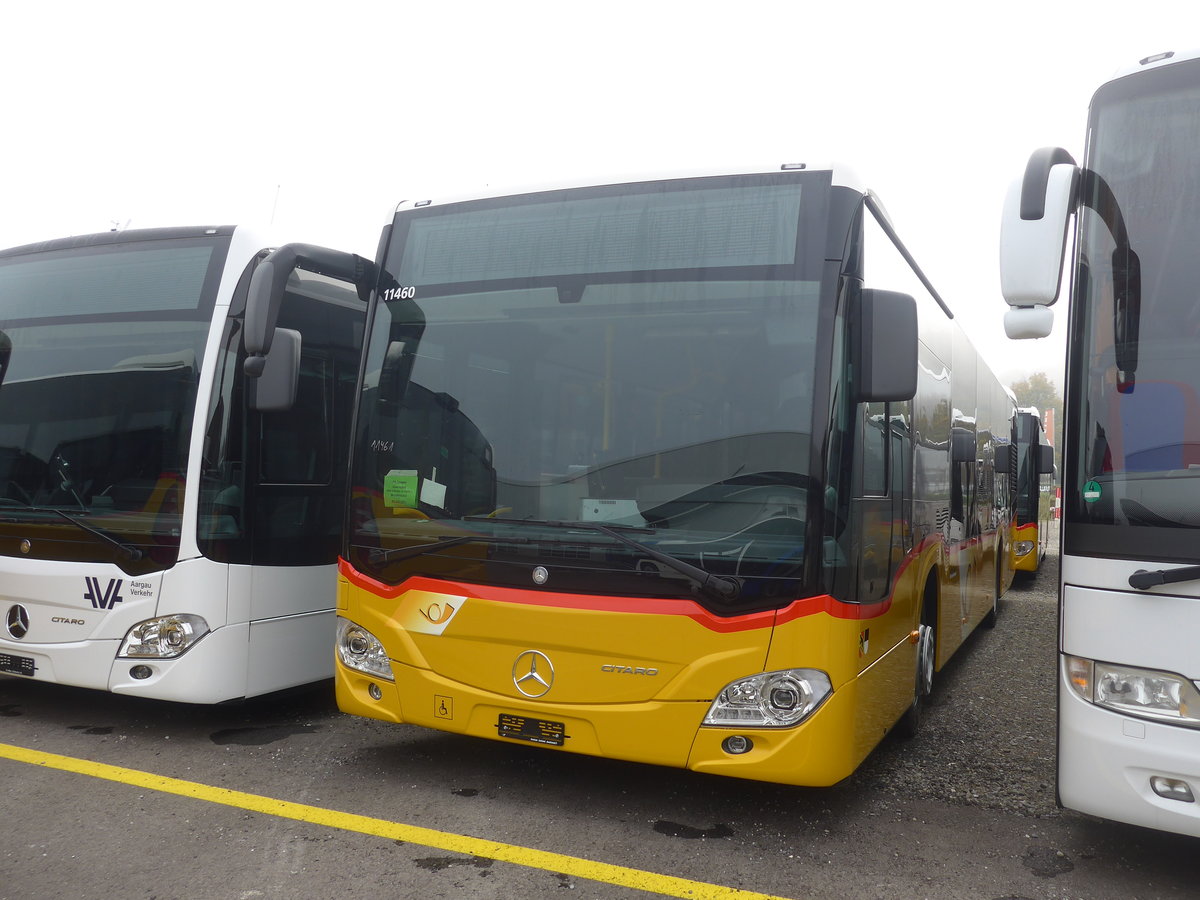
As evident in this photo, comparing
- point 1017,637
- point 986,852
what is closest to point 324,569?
point 986,852

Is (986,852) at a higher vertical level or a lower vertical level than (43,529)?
lower

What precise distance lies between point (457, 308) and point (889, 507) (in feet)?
7.77

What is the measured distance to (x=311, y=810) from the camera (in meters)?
4.58

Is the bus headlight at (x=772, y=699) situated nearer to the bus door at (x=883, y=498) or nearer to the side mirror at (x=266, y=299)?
the bus door at (x=883, y=498)

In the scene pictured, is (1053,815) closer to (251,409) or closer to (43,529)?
(251,409)

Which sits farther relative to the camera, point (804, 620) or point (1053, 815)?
point (1053, 815)

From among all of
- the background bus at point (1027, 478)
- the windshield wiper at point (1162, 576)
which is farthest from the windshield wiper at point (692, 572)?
the background bus at point (1027, 478)

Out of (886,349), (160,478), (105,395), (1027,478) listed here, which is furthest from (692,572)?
(1027,478)

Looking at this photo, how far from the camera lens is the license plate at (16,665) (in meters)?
5.83

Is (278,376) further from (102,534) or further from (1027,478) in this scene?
(1027,478)

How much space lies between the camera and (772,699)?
4.10 meters

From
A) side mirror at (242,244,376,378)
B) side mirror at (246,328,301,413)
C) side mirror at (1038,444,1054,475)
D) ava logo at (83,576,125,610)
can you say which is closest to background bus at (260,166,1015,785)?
side mirror at (246,328,301,413)

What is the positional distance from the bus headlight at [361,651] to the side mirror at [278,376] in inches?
44.6

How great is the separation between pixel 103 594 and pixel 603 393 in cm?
318
